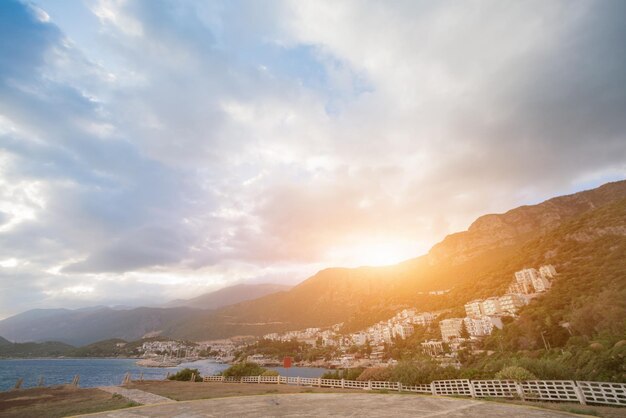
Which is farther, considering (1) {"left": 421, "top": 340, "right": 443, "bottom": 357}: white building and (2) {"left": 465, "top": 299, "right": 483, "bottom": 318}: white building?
(2) {"left": 465, "top": 299, "right": 483, "bottom": 318}: white building

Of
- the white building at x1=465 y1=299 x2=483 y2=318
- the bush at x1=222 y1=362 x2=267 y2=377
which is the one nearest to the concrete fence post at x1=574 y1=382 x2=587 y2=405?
the bush at x1=222 y1=362 x2=267 y2=377

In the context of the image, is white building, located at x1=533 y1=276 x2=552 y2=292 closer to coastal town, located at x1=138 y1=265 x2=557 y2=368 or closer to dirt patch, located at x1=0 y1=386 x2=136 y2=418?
coastal town, located at x1=138 y1=265 x2=557 y2=368

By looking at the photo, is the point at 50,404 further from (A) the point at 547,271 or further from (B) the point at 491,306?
(A) the point at 547,271

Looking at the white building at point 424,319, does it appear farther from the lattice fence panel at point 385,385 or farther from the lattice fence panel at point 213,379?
the lattice fence panel at point 385,385

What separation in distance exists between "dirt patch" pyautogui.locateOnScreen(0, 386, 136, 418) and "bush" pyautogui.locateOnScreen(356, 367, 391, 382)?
2193 centimetres

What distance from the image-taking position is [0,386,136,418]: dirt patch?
49.0 feet

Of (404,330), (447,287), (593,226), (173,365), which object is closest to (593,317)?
(404,330)

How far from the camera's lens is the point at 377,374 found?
29.3 meters

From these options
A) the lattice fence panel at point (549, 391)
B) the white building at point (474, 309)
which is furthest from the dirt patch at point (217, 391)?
the white building at point (474, 309)

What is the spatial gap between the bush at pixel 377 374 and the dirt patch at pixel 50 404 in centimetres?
2193

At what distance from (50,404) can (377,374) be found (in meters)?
26.4

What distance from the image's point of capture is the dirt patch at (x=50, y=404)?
1492 centimetres

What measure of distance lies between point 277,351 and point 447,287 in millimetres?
107798

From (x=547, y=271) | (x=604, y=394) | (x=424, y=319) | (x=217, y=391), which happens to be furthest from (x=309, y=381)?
(x=547, y=271)
